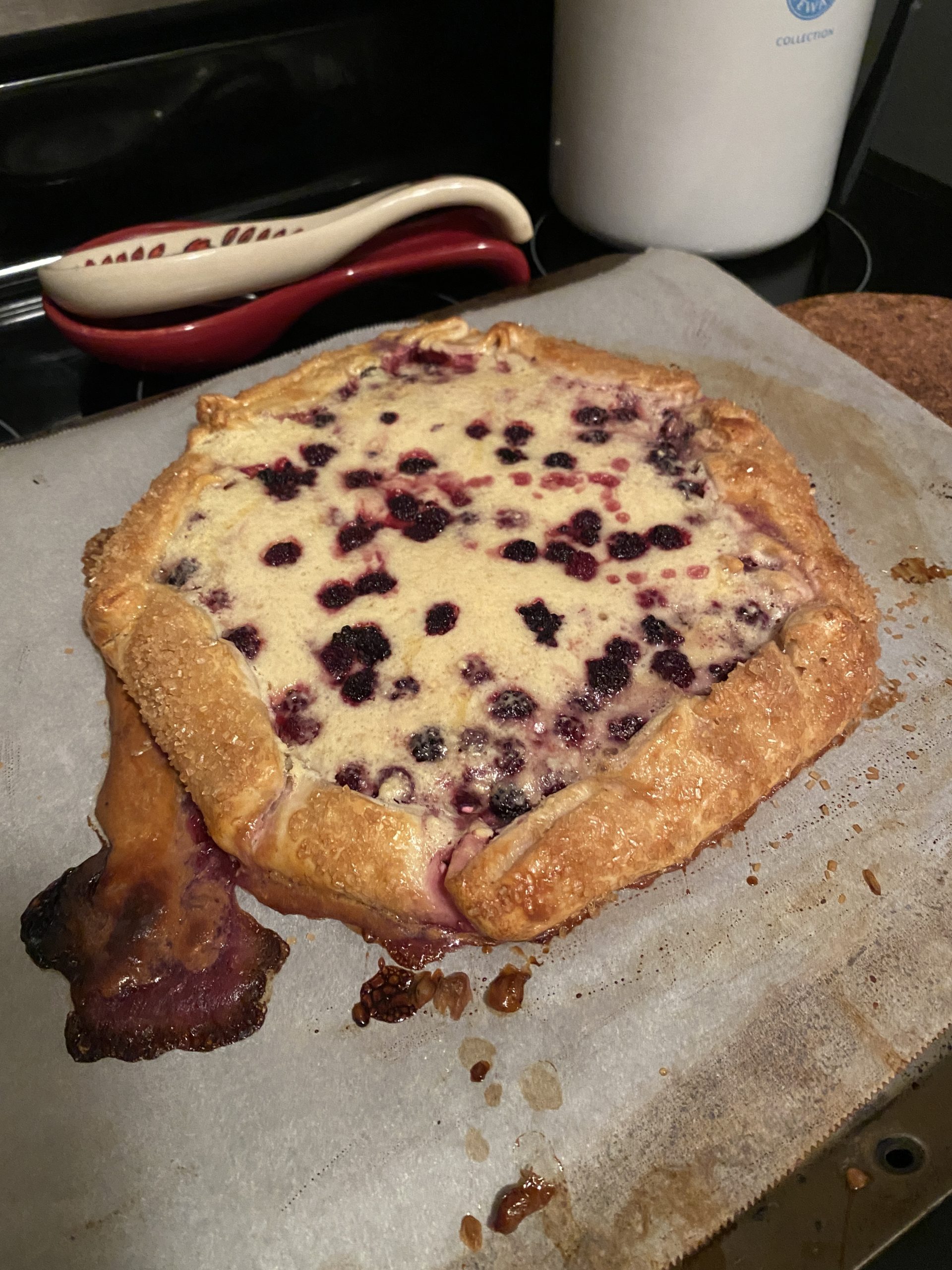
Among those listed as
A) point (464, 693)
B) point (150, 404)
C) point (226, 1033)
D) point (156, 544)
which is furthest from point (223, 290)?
point (226, 1033)

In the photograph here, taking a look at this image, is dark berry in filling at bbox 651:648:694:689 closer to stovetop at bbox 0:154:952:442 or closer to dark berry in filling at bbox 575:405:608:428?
dark berry in filling at bbox 575:405:608:428

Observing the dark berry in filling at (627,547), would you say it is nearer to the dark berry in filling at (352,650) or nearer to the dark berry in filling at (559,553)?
the dark berry in filling at (559,553)

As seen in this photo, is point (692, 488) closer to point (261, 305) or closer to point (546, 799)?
point (546, 799)

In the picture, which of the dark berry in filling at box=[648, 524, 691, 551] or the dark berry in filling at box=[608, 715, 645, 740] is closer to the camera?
Result: the dark berry in filling at box=[608, 715, 645, 740]

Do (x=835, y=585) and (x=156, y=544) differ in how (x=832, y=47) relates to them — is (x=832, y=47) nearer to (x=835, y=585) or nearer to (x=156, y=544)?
(x=835, y=585)

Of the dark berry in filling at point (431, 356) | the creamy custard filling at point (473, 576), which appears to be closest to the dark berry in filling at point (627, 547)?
the creamy custard filling at point (473, 576)

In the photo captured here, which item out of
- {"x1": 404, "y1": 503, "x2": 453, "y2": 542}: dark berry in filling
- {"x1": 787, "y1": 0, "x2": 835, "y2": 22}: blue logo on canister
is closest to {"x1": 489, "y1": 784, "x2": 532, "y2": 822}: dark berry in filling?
{"x1": 404, "y1": 503, "x2": 453, "y2": 542}: dark berry in filling

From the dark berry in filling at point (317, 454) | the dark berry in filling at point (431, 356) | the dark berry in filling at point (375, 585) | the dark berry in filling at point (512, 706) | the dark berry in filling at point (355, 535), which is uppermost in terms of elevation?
the dark berry in filling at point (431, 356)

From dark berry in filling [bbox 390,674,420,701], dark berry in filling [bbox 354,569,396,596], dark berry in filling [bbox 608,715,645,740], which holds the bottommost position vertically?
dark berry in filling [bbox 608,715,645,740]
